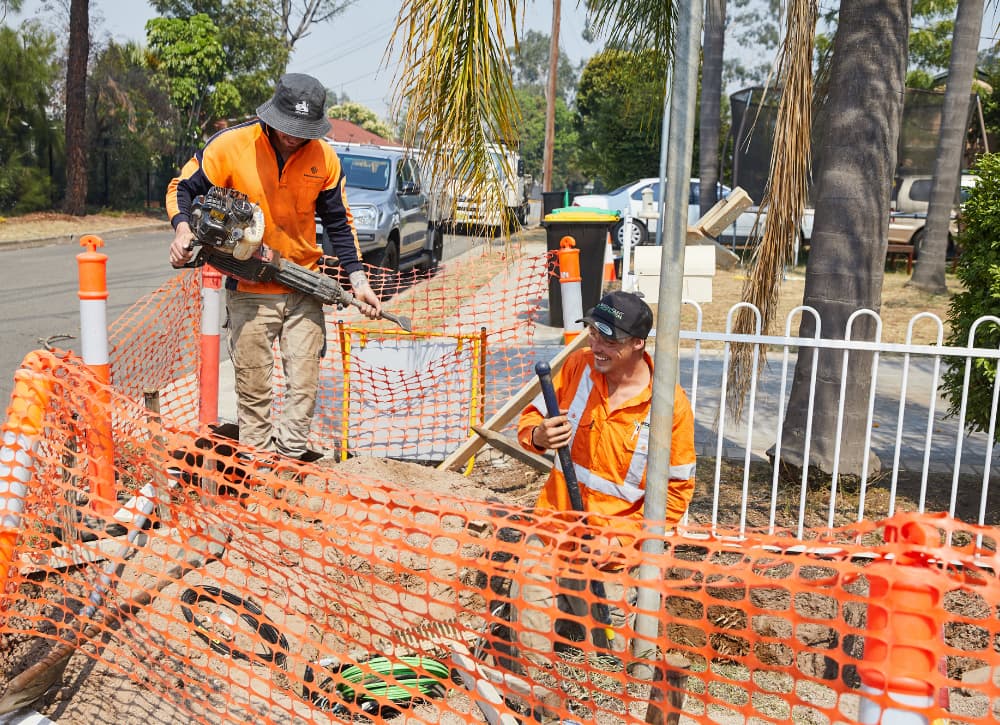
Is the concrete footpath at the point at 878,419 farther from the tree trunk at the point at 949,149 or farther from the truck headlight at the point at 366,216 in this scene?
the tree trunk at the point at 949,149

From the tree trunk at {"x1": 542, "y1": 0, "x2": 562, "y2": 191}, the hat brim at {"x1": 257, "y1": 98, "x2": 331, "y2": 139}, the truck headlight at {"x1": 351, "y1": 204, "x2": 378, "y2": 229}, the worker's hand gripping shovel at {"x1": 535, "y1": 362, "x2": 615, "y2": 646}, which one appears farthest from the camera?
the tree trunk at {"x1": 542, "y1": 0, "x2": 562, "y2": 191}

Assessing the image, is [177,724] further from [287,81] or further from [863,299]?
[863,299]

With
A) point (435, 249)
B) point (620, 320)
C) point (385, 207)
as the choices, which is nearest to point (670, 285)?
point (620, 320)

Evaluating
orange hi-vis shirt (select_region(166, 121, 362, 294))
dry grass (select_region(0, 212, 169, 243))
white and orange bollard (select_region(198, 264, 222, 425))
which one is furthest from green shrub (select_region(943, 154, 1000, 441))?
dry grass (select_region(0, 212, 169, 243))

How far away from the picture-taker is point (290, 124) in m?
4.15

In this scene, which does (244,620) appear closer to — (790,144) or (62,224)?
(790,144)

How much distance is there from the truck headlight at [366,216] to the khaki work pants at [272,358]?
7804mm

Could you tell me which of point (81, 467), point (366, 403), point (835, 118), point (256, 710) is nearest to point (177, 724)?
point (256, 710)

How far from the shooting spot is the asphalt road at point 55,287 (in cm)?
837

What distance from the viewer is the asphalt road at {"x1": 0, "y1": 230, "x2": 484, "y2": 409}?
27.5 ft

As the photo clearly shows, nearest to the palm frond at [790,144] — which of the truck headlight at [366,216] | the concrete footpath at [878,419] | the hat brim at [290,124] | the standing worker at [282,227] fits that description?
the concrete footpath at [878,419]

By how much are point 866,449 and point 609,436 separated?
A: 62.8 inches

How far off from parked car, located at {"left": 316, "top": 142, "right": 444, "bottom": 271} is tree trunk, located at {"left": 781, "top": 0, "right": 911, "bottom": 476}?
7732 millimetres

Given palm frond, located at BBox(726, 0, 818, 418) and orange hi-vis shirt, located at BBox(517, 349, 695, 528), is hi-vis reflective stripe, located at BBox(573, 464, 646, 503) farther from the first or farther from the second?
palm frond, located at BBox(726, 0, 818, 418)
